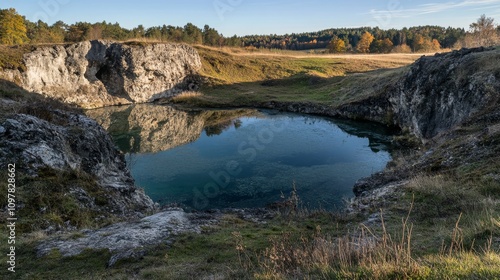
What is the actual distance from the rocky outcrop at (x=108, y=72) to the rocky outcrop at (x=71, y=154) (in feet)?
144

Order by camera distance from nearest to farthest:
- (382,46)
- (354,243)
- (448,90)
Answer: (354,243), (448,90), (382,46)

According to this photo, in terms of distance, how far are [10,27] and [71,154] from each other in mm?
81704

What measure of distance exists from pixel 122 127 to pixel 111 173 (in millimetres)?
30865

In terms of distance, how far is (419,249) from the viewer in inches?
293

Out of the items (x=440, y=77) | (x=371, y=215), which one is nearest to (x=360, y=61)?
(x=440, y=77)

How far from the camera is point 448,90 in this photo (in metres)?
30.7

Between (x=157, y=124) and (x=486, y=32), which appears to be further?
(x=486, y=32)

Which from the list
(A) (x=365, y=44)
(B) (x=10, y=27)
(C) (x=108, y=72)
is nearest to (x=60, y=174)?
(C) (x=108, y=72)

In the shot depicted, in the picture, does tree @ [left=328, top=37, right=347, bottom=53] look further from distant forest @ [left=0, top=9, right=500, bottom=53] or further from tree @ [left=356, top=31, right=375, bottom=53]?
tree @ [left=356, top=31, right=375, bottom=53]

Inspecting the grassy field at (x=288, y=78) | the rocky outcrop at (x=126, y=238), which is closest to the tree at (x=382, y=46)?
the grassy field at (x=288, y=78)

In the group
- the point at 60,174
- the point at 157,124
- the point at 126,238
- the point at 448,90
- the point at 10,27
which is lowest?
the point at 157,124

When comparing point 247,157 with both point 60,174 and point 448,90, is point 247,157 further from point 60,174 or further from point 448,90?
point 448,90

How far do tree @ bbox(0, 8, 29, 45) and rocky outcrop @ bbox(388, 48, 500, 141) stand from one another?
87.4 metres

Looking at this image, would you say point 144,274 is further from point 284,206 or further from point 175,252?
point 284,206
